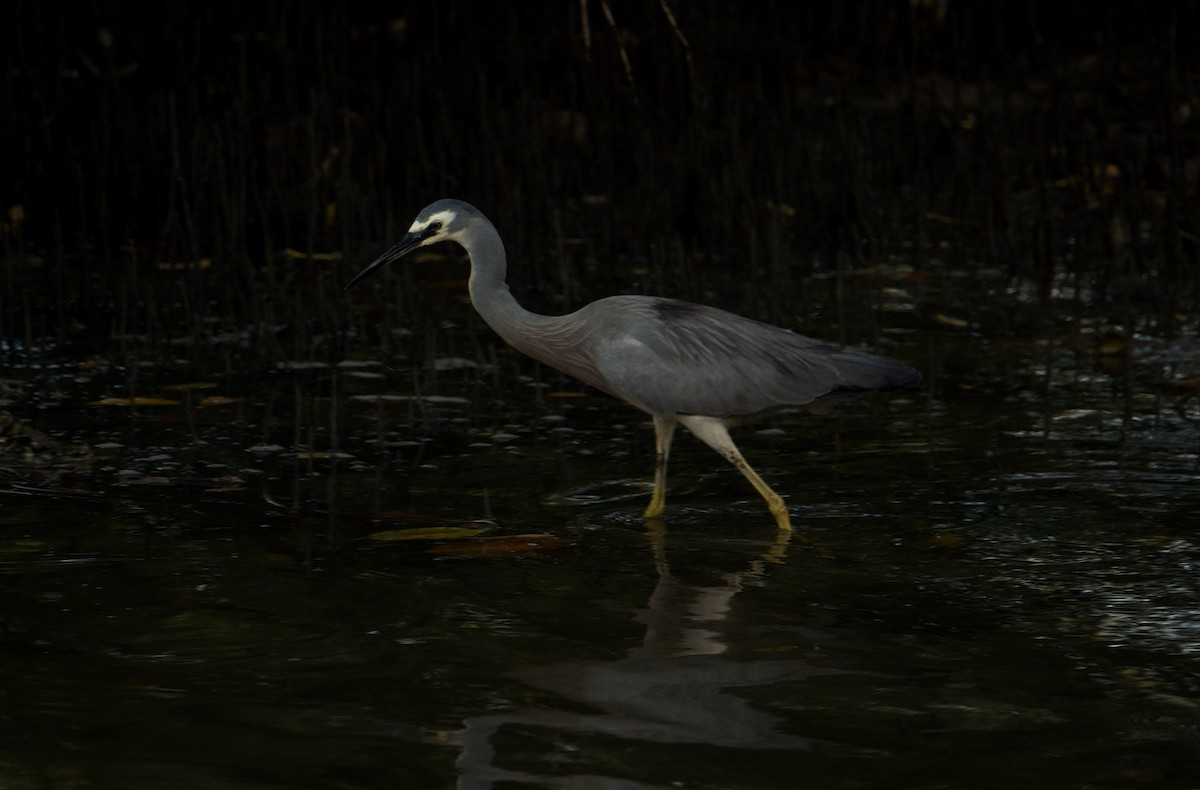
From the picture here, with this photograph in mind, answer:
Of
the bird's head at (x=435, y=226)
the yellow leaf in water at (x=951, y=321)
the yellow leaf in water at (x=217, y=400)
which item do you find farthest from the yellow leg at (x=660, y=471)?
the yellow leaf in water at (x=951, y=321)

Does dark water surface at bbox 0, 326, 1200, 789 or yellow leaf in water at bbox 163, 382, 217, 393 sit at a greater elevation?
yellow leaf in water at bbox 163, 382, 217, 393

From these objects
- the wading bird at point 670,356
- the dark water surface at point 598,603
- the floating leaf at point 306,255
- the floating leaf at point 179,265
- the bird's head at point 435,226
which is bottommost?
the dark water surface at point 598,603

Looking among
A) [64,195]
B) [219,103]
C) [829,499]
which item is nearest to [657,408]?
[829,499]

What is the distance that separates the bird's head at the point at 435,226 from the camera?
6.29 metres

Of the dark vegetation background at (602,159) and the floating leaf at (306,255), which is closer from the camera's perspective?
the dark vegetation background at (602,159)

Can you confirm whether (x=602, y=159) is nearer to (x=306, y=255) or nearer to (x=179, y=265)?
(x=306, y=255)

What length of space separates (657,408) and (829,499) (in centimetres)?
61

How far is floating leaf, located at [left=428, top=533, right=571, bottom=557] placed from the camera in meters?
5.35

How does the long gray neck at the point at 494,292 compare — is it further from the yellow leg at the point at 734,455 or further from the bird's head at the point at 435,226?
the yellow leg at the point at 734,455

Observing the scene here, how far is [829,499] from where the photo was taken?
6.02m

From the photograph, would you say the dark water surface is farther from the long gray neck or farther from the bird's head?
the bird's head

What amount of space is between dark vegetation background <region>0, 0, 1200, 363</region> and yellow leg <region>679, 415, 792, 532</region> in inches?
86.4

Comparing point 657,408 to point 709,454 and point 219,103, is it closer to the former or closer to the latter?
point 709,454

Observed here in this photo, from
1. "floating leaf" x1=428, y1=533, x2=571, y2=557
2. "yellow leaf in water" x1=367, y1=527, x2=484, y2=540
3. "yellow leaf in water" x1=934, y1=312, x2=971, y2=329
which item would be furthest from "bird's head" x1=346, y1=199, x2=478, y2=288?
"yellow leaf in water" x1=934, y1=312, x2=971, y2=329
